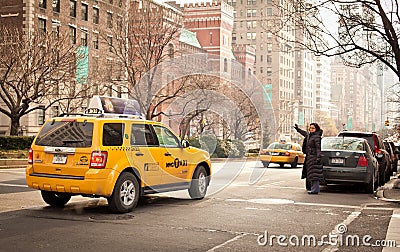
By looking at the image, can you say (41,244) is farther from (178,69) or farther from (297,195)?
(178,69)

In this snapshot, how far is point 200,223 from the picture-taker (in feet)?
33.0

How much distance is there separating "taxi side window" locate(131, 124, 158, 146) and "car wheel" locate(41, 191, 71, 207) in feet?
5.85

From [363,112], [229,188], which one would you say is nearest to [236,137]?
[229,188]

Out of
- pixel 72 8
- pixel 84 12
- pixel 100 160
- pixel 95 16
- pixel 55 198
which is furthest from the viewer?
pixel 95 16

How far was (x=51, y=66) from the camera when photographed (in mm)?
35875

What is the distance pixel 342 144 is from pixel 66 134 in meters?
8.95

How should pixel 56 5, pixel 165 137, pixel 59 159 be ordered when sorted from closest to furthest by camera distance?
1. pixel 59 159
2. pixel 165 137
3. pixel 56 5

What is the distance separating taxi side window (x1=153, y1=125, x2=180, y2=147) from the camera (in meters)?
12.4

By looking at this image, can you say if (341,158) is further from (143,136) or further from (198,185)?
(143,136)

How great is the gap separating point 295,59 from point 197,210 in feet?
492

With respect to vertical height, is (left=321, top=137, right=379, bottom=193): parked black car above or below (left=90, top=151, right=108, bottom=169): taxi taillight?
below

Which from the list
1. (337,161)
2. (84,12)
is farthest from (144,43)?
(337,161)

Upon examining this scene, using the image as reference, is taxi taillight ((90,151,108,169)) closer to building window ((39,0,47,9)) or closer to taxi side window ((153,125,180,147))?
taxi side window ((153,125,180,147))

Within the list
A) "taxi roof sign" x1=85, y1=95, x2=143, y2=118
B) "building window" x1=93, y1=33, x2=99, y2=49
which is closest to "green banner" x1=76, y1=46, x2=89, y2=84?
"building window" x1=93, y1=33, x2=99, y2=49
